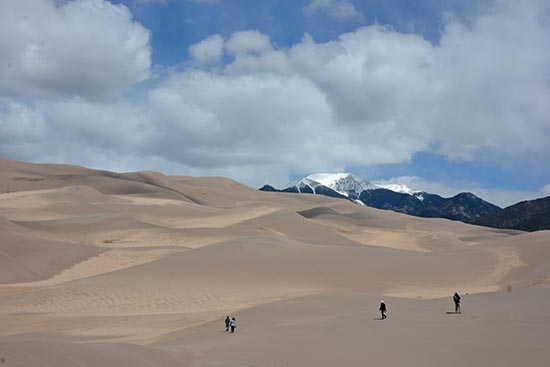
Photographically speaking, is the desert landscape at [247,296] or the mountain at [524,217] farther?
the mountain at [524,217]

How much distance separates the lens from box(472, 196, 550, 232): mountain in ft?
321

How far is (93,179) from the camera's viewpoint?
84250 millimetres

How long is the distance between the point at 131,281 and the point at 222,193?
272ft

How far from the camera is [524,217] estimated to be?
10494 centimetres

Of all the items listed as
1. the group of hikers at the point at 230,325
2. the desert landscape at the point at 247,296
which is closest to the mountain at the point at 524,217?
the desert landscape at the point at 247,296

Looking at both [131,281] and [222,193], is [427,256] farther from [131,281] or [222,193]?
[222,193]

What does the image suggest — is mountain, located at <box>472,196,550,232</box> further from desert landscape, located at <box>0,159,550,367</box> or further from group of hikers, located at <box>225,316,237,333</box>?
group of hikers, located at <box>225,316,237,333</box>

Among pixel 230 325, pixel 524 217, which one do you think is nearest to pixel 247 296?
pixel 230 325

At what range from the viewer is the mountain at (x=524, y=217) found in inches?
3855

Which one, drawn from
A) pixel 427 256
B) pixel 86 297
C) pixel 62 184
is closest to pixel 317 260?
pixel 427 256

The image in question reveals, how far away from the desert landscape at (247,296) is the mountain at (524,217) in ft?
182

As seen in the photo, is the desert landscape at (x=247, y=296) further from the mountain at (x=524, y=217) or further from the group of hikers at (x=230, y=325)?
the mountain at (x=524, y=217)

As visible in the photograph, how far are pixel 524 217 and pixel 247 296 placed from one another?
312 feet

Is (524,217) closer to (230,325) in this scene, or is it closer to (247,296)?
(247,296)
